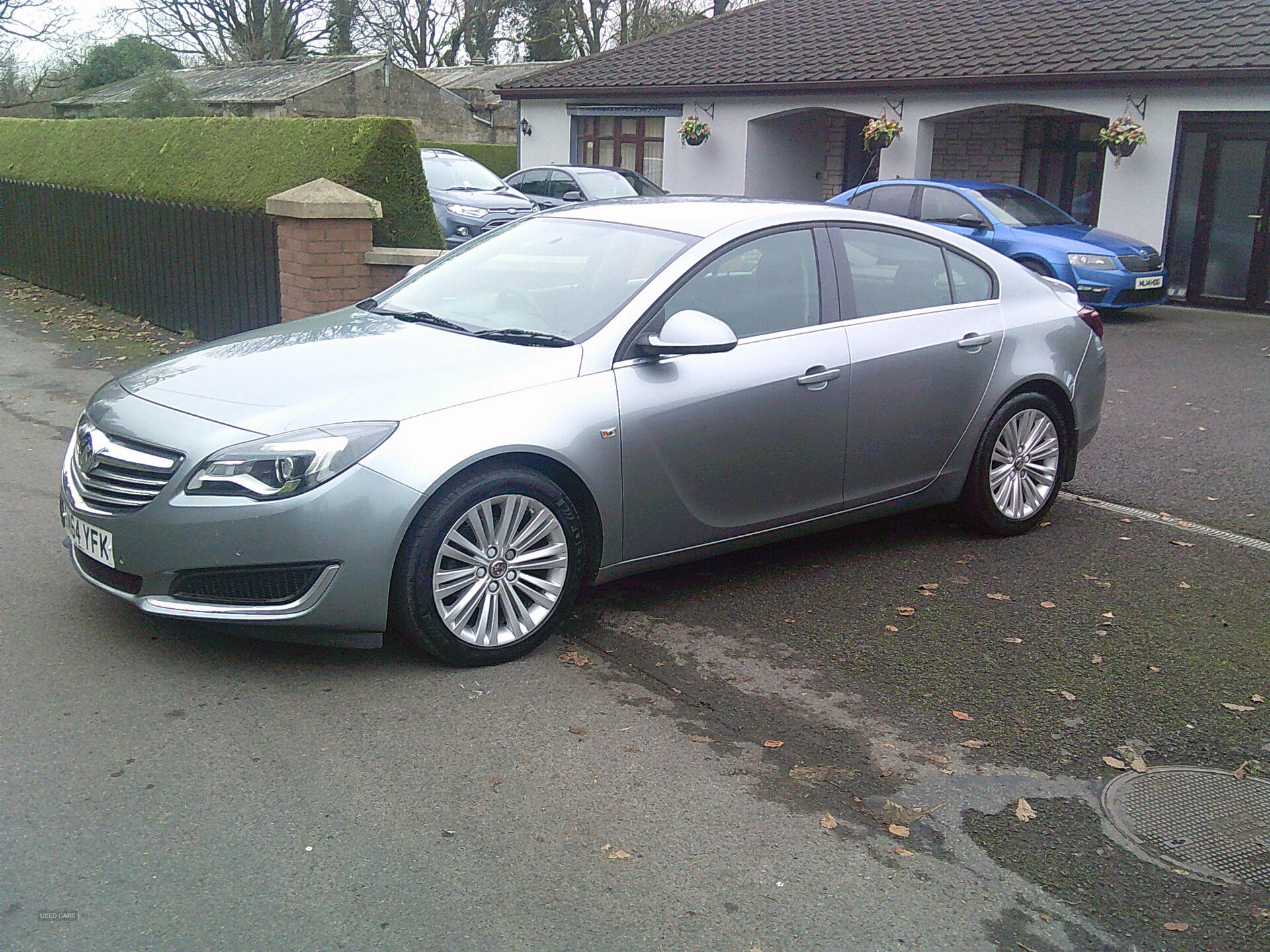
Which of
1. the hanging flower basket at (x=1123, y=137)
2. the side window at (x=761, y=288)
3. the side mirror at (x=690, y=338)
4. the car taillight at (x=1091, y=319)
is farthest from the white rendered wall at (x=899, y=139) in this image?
the side mirror at (x=690, y=338)

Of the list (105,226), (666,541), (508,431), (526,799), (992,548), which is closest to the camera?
(526,799)

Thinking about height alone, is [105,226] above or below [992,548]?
above

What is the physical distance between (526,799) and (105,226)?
12.2 m

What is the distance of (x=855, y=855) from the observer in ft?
11.1

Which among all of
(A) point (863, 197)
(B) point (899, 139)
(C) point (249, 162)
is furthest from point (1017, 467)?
(B) point (899, 139)

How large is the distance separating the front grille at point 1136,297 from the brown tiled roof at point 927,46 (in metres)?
3.21

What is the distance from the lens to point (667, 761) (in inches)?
153

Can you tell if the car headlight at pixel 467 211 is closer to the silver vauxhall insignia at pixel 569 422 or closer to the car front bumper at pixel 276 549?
the silver vauxhall insignia at pixel 569 422

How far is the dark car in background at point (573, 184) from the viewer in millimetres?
20281

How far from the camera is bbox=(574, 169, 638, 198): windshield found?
20266 mm

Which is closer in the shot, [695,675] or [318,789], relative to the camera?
[318,789]

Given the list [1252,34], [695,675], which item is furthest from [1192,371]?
[695,675]

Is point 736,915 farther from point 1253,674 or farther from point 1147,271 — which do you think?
point 1147,271

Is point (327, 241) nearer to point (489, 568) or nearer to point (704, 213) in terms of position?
point (704, 213)
